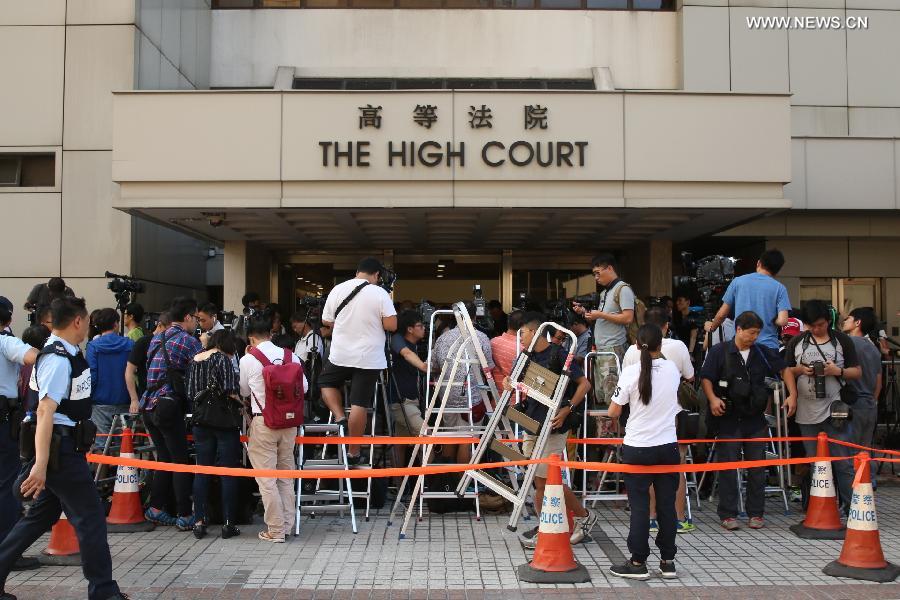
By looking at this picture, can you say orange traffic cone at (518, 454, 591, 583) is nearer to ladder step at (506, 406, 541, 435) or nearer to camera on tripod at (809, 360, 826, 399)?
ladder step at (506, 406, 541, 435)

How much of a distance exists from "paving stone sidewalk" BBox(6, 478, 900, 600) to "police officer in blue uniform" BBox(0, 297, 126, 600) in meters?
0.59

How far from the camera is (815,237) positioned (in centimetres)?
1453

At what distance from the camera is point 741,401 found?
23.0 feet

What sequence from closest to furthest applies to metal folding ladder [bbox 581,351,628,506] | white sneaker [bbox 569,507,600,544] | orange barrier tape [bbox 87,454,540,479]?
1. orange barrier tape [bbox 87,454,540,479]
2. white sneaker [bbox 569,507,600,544]
3. metal folding ladder [bbox 581,351,628,506]

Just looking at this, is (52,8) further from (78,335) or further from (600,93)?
Answer: (78,335)

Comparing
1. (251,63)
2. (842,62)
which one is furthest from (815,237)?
(251,63)

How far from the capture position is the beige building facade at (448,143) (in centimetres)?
1062

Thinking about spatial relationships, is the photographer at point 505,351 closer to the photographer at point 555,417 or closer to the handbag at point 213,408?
the photographer at point 555,417

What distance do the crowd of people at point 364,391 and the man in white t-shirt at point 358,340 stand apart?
0.01 meters

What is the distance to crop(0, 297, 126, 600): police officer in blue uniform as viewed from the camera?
15.8 feet

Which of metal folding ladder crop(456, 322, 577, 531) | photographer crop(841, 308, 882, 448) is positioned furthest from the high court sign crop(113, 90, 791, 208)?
metal folding ladder crop(456, 322, 577, 531)

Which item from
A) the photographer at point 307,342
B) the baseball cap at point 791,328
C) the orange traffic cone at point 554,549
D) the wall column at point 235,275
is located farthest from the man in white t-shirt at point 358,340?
the wall column at point 235,275

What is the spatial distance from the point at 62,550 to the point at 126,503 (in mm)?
1014

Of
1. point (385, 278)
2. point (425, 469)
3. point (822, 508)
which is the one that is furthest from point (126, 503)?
point (822, 508)
